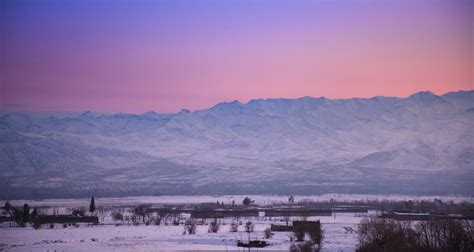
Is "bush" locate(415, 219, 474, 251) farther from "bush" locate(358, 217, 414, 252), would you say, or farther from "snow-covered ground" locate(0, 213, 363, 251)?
"snow-covered ground" locate(0, 213, 363, 251)

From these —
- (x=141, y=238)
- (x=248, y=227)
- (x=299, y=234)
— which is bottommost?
(x=141, y=238)

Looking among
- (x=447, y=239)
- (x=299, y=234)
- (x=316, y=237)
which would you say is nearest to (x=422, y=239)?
(x=447, y=239)

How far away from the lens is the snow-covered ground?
42.9 m

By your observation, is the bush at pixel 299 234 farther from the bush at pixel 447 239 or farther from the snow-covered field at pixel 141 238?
the bush at pixel 447 239

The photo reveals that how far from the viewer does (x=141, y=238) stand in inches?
1935

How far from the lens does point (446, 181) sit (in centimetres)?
18938

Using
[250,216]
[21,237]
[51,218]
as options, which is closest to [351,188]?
[250,216]

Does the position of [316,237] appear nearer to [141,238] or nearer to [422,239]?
[422,239]

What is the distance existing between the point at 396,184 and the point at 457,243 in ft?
487

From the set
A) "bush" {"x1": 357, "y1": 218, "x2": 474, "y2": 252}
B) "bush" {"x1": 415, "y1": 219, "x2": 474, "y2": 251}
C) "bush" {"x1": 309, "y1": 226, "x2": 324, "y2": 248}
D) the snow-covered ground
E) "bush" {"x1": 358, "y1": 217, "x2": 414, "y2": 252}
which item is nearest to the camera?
"bush" {"x1": 358, "y1": 217, "x2": 414, "y2": 252}

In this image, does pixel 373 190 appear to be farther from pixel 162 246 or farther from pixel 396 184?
pixel 162 246

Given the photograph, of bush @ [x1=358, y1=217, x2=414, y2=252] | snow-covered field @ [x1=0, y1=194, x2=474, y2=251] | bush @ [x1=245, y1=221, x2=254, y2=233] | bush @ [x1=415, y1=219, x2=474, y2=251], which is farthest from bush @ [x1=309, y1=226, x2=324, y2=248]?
bush @ [x1=245, y1=221, x2=254, y2=233]

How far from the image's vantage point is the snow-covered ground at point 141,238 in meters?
42.9

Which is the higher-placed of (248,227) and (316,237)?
(248,227)
